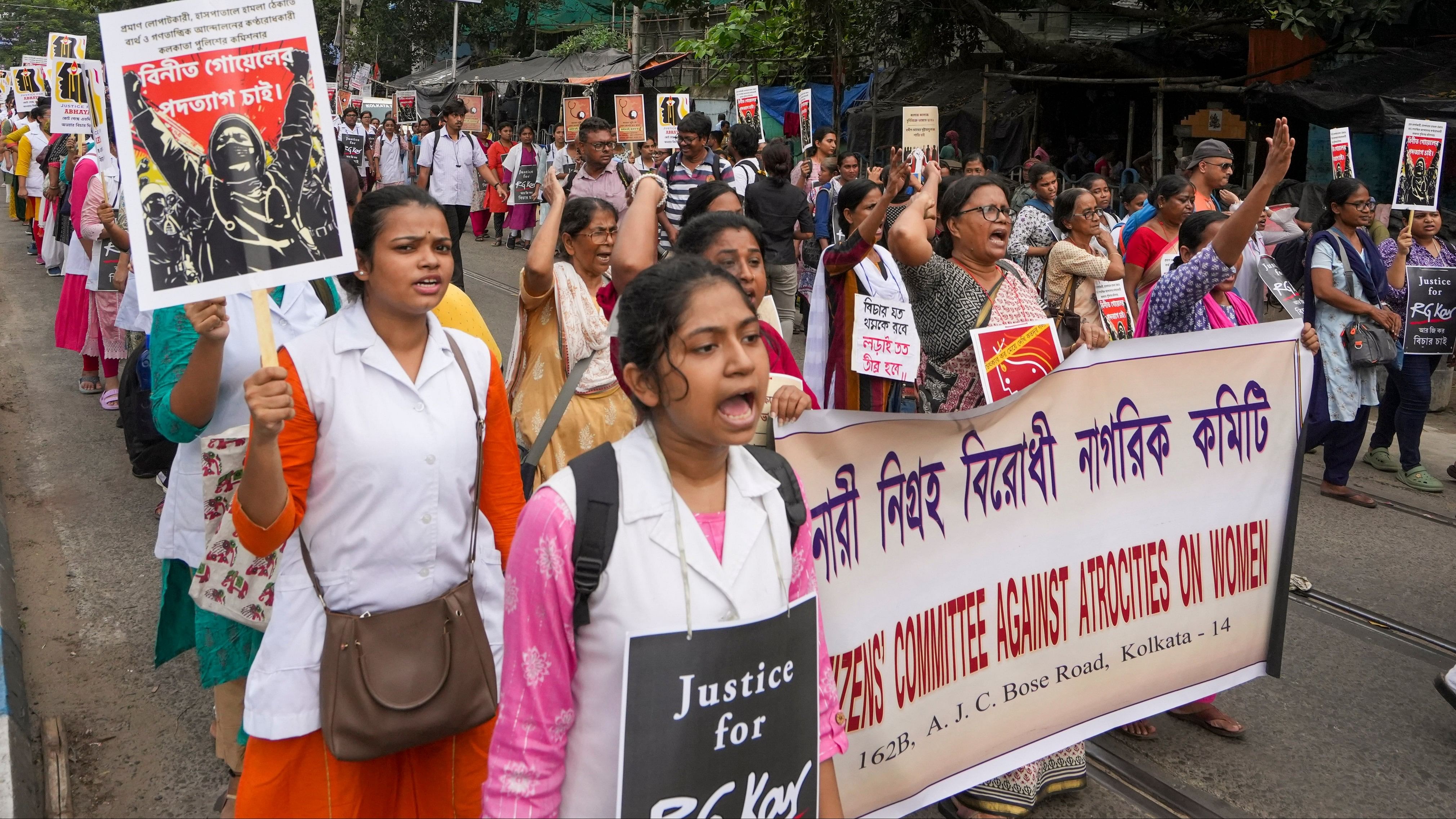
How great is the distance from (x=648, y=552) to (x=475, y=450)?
86 cm

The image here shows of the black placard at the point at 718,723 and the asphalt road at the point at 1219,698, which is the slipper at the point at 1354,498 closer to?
the asphalt road at the point at 1219,698

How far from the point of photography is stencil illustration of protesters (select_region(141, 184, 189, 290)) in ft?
7.18

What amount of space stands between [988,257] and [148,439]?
9.51 ft

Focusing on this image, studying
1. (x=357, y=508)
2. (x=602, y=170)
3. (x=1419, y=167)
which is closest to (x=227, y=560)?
(x=357, y=508)

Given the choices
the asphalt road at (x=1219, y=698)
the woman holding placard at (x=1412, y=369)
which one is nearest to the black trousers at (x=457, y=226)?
the asphalt road at (x=1219, y=698)

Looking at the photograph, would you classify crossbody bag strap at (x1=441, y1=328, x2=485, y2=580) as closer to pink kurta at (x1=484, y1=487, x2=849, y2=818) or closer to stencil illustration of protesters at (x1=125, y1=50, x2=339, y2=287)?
stencil illustration of protesters at (x1=125, y1=50, x2=339, y2=287)

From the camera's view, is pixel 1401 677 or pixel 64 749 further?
pixel 1401 677

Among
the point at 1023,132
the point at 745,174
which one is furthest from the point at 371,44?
the point at 745,174

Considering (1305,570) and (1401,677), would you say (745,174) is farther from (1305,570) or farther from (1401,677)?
(1401,677)

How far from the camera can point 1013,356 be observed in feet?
12.3

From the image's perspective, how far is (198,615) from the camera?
305 cm

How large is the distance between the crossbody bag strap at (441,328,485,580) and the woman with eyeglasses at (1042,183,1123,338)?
171 inches

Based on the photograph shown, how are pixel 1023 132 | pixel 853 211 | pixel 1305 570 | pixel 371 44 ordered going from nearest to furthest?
pixel 853 211 → pixel 1305 570 → pixel 1023 132 → pixel 371 44

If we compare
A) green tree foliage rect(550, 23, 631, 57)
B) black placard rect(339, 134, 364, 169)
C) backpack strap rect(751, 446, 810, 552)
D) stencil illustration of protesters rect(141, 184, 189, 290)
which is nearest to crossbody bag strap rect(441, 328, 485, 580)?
stencil illustration of protesters rect(141, 184, 189, 290)
